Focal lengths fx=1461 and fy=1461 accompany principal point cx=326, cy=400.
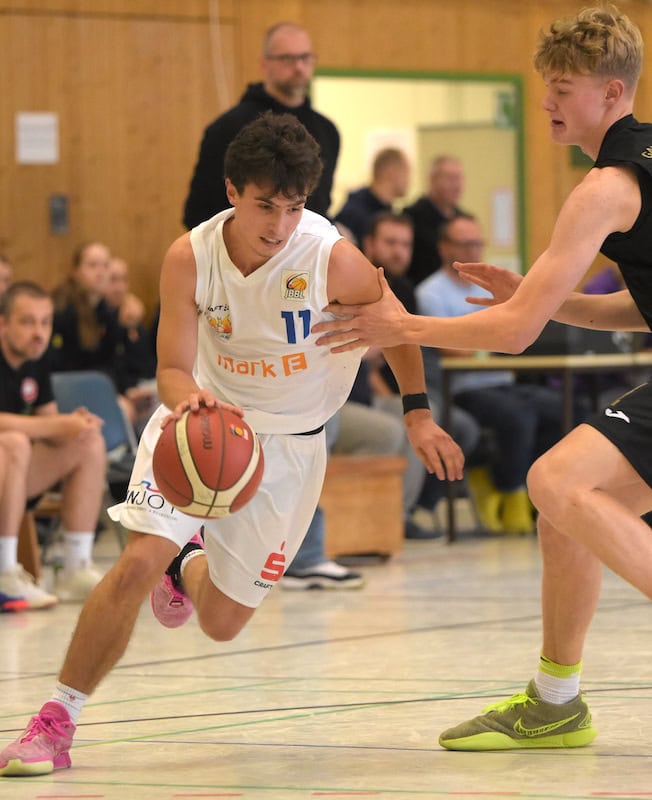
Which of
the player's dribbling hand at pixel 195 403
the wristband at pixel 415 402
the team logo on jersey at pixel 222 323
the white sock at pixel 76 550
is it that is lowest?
→ the white sock at pixel 76 550

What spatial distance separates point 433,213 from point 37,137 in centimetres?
296

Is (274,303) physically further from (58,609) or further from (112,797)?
(58,609)

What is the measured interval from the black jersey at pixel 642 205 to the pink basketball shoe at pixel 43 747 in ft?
5.44

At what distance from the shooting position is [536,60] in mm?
3377

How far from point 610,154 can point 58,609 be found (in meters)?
3.70

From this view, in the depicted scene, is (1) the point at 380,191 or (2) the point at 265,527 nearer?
(2) the point at 265,527

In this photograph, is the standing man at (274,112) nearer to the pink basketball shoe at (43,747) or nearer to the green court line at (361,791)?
the pink basketball shoe at (43,747)

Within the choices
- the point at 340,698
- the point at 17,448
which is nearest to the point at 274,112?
the point at 17,448

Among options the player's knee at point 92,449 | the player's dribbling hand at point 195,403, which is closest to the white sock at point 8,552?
the player's knee at point 92,449

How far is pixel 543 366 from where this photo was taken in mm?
8125

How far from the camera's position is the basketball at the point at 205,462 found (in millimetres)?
3365

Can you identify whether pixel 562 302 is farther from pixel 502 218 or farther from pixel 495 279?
pixel 502 218

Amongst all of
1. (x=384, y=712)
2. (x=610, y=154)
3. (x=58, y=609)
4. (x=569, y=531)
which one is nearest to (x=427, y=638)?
(x=384, y=712)

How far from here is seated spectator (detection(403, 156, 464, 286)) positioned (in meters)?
9.62
